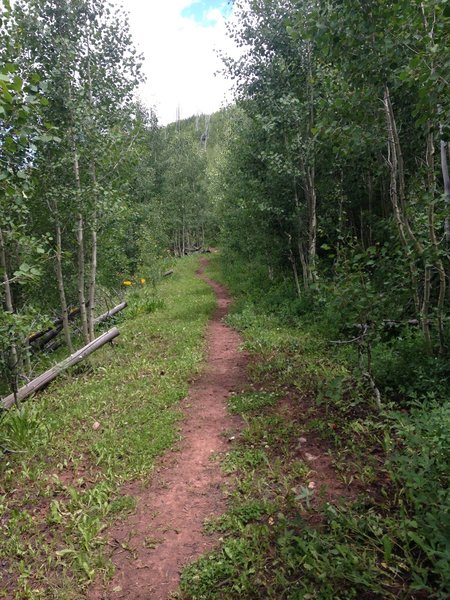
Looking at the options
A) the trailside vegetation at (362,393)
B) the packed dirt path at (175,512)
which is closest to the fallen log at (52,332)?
the trailside vegetation at (362,393)

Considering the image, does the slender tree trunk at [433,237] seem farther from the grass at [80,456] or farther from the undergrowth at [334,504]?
the grass at [80,456]

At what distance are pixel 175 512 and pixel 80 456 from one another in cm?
205

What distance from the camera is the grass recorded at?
3.98 metres

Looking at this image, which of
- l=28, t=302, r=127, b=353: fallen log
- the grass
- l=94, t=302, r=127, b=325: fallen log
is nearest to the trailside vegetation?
the grass

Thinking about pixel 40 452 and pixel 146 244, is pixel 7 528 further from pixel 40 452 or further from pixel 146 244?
pixel 146 244

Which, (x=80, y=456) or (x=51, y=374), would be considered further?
(x=51, y=374)

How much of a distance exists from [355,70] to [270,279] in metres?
13.7

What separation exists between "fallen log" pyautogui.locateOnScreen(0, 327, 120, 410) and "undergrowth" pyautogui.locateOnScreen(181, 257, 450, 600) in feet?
16.4

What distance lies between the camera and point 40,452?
593 centimetres

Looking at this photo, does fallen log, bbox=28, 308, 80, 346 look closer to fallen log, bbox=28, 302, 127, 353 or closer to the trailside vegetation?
fallen log, bbox=28, 302, 127, 353

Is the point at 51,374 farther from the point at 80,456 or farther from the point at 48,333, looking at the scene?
the point at 48,333

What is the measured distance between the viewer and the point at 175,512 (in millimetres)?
4539

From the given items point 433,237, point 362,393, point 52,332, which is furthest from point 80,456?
point 52,332

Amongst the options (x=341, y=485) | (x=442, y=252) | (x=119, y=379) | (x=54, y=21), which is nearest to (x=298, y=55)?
(x=54, y=21)
